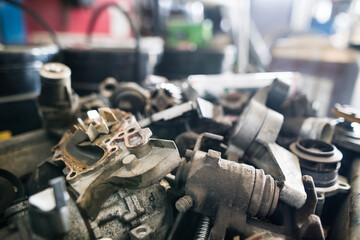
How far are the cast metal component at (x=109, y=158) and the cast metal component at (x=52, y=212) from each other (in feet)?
0.33

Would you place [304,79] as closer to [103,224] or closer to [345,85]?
[345,85]

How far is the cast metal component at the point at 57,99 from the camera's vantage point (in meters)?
1.16

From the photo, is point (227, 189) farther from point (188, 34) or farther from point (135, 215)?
point (188, 34)

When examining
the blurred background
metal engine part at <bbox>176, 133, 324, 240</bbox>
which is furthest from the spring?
the blurred background

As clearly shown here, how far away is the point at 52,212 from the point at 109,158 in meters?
0.28

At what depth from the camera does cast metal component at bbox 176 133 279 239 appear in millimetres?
776

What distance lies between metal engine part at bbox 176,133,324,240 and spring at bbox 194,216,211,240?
0.03 ft

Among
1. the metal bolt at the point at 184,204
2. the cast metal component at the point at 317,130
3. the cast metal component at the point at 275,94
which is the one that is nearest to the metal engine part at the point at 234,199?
the metal bolt at the point at 184,204

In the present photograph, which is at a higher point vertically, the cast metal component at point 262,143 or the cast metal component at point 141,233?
the cast metal component at point 262,143

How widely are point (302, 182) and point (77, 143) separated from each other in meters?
0.86

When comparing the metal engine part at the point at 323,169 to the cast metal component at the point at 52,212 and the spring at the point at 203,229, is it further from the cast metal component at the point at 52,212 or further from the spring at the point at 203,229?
the cast metal component at the point at 52,212

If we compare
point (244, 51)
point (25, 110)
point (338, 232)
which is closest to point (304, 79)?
point (244, 51)

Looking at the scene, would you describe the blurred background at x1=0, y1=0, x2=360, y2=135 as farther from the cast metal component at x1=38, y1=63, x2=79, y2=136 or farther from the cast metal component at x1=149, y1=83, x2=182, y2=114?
the cast metal component at x1=38, y1=63, x2=79, y2=136

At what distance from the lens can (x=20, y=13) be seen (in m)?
3.15
